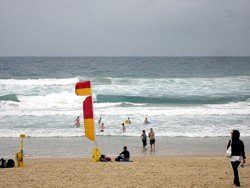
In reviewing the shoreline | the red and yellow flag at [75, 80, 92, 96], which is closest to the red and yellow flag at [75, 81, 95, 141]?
the red and yellow flag at [75, 80, 92, 96]

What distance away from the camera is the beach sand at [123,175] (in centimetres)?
972

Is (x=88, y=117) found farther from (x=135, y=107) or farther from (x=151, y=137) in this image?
(x=135, y=107)

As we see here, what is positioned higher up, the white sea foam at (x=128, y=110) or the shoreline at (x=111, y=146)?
the white sea foam at (x=128, y=110)

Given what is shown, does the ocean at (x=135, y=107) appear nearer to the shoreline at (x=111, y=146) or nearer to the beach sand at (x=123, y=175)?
the shoreline at (x=111, y=146)

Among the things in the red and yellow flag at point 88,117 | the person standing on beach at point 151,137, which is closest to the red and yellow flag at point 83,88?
the red and yellow flag at point 88,117

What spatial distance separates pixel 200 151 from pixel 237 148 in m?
8.51

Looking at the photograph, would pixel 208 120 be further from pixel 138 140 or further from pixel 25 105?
pixel 25 105

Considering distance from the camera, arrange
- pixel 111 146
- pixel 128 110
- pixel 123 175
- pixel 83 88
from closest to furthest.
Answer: pixel 123 175 → pixel 83 88 → pixel 111 146 → pixel 128 110

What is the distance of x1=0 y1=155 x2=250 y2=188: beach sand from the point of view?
972 centimetres

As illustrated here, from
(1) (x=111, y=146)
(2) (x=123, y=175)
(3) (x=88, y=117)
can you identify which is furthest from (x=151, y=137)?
(2) (x=123, y=175)

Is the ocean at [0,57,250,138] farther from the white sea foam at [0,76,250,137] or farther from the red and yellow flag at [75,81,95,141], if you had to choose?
the red and yellow flag at [75,81,95,141]

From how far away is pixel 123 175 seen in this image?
34.9 ft

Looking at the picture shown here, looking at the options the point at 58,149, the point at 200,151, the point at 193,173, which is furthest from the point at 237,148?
the point at 58,149

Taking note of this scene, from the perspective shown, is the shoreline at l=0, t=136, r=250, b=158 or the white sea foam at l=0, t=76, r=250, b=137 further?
the white sea foam at l=0, t=76, r=250, b=137
